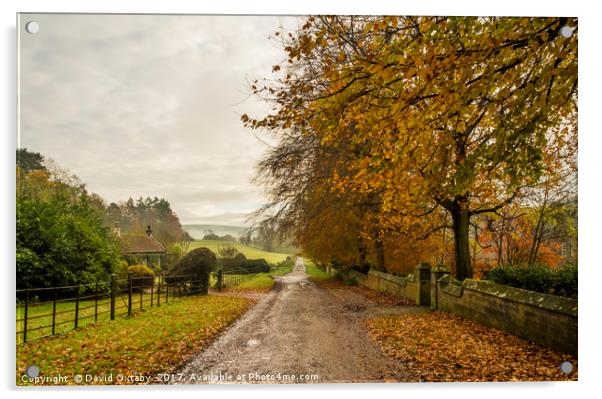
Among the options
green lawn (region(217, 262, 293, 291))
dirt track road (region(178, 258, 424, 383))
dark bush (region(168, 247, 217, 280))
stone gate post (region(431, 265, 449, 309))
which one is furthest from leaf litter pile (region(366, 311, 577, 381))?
green lawn (region(217, 262, 293, 291))

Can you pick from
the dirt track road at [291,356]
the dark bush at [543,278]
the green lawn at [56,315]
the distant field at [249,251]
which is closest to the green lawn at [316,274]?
the distant field at [249,251]

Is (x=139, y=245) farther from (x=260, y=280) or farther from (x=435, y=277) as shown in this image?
(x=435, y=277)

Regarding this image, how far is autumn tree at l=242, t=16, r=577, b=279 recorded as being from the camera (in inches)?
165

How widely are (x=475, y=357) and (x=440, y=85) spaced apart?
358 cm

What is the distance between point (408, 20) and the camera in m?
4.72

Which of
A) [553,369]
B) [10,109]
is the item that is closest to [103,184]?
[10,109]

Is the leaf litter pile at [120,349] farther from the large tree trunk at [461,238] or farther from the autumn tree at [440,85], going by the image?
the large tree trunk at [461,238]

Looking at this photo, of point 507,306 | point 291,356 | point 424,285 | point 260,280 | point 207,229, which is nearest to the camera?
point 291,356

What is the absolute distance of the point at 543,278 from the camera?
5.54 metres

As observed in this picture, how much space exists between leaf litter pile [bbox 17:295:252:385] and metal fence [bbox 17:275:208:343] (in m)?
0.30

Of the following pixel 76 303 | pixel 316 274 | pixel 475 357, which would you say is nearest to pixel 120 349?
pixel 76 303

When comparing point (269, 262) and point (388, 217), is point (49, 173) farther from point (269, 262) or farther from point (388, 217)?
point (388, 217)

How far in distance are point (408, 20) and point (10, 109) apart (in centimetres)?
563

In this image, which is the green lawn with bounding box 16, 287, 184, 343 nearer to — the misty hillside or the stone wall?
the misty hillside
